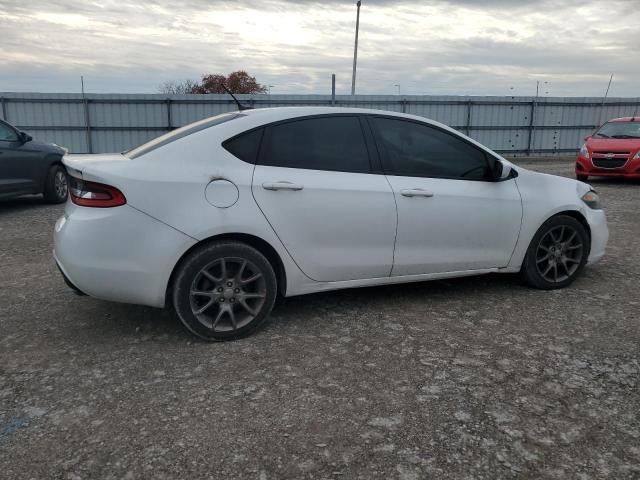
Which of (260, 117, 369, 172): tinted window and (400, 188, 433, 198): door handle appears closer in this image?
(260, 117, 369, 172): tinted window

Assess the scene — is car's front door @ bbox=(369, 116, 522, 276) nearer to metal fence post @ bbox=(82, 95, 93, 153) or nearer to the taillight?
the taillight

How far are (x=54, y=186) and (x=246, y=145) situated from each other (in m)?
7.31

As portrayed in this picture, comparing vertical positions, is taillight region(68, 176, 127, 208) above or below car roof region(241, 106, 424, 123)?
below

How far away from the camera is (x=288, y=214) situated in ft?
12.7

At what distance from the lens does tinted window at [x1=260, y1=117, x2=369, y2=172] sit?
396cm

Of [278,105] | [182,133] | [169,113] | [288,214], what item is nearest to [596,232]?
[288,214]

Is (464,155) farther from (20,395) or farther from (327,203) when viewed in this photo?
(20,395)

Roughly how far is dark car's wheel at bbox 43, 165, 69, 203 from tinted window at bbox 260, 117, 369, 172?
7030mm

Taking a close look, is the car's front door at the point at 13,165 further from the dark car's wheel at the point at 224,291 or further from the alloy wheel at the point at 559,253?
the alloy wheel at the point at 559,253

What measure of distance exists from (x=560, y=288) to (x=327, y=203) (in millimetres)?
2349

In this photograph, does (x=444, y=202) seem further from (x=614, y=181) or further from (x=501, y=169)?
(x=614, y=181)

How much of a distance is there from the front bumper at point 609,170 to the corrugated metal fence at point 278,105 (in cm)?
762

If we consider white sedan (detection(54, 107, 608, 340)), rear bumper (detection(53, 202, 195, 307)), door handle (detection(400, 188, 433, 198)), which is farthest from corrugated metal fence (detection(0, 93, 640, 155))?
rear bumper (detection(53, 202, 195, 307))

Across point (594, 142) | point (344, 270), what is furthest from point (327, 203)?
point (594, 142)
